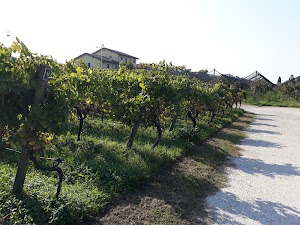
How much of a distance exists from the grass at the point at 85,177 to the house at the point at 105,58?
114 feet

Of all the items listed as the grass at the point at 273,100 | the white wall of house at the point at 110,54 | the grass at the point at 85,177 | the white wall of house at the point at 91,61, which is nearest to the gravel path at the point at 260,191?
the grass at the point at 85,177

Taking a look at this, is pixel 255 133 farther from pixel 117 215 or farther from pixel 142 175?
pixel 117 215

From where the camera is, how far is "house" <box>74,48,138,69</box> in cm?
4325

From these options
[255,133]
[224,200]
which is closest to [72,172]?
[224,200]

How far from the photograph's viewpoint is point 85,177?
509 centimetres

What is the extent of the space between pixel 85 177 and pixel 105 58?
42501 mm

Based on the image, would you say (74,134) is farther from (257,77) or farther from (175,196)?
(257,77)

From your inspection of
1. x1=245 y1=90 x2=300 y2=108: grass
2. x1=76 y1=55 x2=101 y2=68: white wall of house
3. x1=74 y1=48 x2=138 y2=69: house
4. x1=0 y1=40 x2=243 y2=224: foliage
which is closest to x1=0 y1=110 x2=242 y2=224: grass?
x1=0 y1=40 x2=243 y2=224: foliage

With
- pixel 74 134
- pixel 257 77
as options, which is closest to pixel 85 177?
pixel 74 134

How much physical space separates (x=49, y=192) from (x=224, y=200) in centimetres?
306

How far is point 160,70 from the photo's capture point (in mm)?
7410

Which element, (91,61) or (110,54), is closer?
(91,61)

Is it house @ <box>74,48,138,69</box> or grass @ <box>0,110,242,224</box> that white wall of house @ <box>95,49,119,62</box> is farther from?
grass @ <box>0,110,242,224</box>

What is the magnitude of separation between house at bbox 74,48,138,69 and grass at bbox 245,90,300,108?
18047mm
